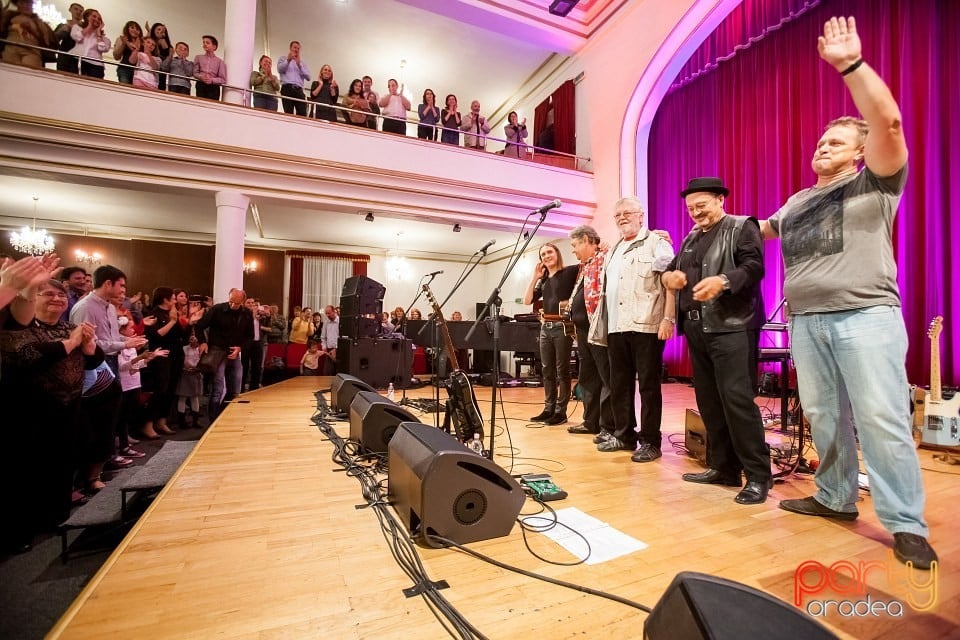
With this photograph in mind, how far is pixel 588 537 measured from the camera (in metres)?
1.69

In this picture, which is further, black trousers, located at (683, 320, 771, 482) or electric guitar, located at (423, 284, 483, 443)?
electric guitar, located at (423, 284, 483, 443)

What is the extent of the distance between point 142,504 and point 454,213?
19.6ft

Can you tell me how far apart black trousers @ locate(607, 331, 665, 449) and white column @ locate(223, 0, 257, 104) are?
6.29 metres

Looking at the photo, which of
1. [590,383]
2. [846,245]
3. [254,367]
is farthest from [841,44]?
[254,367]

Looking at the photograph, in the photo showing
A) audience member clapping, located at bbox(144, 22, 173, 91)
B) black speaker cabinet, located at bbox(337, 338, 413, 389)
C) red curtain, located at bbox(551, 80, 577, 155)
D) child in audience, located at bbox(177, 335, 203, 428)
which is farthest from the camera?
red curtain, located at bbox(551, 80, 577, 155)

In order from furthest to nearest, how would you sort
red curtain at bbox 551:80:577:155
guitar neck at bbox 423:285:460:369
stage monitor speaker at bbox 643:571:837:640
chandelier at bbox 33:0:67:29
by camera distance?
red curtain at bbox 551:80:577:155
chandelier at bbox 33:0:67:29
guitar neck at bbox 423:285:460:369
stage monitor speaker at bbox 643:571:837:640

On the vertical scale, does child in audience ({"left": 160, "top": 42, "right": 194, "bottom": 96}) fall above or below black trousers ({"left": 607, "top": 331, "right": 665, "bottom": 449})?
above

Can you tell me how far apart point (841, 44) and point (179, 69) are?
7.64 metres

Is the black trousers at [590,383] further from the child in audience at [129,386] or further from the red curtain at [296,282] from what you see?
the red curtain at [296,282]

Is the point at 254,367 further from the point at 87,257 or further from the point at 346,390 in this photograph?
the point at 87,257

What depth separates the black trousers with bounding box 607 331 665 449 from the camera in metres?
A: 2.70

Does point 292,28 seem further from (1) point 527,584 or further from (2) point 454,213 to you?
(1) point 527,584

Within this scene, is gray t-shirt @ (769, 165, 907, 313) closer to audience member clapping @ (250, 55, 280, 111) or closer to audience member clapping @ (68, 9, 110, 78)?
audience member clapping @ (250, 55, 280, 111)

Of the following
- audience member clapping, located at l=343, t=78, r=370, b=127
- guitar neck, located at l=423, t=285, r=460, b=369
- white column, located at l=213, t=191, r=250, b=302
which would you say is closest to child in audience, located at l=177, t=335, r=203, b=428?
white column, located at l=213, t=191, r=250, b=302
